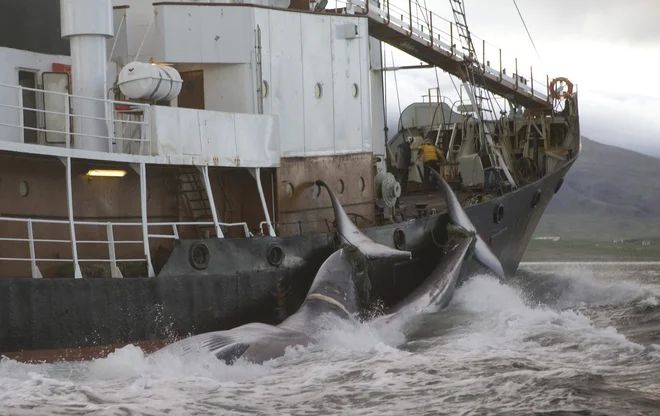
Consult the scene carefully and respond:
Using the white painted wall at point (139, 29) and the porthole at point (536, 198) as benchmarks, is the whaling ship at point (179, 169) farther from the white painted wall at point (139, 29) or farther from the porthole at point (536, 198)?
the porthole at point (536, 198)

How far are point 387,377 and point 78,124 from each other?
639 centimetres

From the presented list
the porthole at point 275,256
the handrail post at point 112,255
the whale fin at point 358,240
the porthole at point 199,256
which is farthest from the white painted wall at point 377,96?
the handrail post at point 112,255

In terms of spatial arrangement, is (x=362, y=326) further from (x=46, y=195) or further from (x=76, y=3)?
(x=76, y=3)

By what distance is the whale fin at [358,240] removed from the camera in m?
17.7

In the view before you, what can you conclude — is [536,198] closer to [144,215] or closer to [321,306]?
[321,306]

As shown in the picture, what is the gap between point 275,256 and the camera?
17094 mm

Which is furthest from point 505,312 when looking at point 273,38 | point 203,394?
point 203,394

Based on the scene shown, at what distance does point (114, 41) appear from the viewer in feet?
61.5

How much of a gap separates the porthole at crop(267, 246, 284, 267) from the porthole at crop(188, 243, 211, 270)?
1.17m

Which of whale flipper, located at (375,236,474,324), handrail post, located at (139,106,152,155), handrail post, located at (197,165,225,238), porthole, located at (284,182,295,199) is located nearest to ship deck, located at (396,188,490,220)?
whale flipper, located at (375,236,474,324)

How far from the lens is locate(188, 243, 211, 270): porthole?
52.5 ft

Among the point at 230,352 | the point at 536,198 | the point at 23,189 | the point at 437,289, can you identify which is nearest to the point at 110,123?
the point at 23,189

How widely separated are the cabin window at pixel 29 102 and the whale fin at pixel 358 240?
186 inches

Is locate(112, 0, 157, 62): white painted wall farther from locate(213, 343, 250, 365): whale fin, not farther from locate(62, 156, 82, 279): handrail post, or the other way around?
locate(213, 343, 250, 365): whale fin
